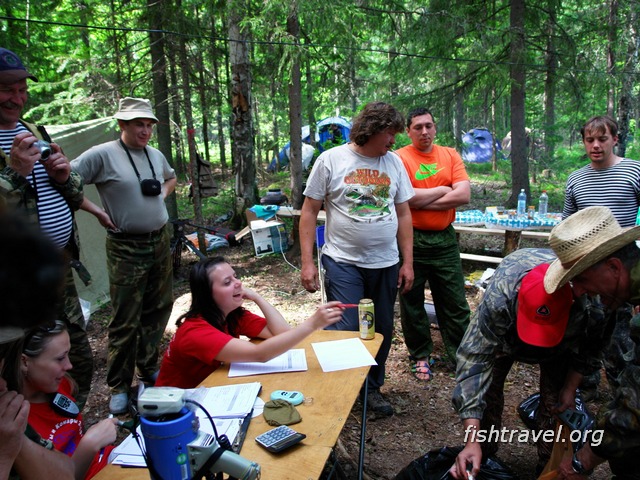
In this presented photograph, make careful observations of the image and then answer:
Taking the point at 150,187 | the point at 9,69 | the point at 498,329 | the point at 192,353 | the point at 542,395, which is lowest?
the point at 542,395

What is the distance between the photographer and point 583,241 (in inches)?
57.4

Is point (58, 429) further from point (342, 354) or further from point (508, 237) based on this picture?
point (508, 237)

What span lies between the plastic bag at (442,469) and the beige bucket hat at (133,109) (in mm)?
2559

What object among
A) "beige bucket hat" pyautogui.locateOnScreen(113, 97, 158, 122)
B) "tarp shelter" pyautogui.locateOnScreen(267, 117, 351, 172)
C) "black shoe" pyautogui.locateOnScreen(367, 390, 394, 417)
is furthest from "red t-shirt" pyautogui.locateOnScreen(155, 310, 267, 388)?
"tarp shelter" pyautogui.locateOnScreen(267, 117, 351, 172)

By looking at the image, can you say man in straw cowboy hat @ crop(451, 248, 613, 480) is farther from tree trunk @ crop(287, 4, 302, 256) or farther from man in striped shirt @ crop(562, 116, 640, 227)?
tree trunk @ crop(287, 4, 302, 256)

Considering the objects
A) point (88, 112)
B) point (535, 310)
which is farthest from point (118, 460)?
point (88, 112)

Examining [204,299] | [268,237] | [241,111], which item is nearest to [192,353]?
[204,299]

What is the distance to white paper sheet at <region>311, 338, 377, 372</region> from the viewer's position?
191cm

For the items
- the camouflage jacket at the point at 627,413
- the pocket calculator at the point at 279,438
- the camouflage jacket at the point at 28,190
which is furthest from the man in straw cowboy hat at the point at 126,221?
the camouflage jacket at the point at 627,413

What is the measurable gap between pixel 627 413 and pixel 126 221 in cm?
277

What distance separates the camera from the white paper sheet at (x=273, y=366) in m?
1.88

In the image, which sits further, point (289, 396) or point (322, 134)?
point (322, 134)

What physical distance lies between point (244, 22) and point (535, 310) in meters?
4.95

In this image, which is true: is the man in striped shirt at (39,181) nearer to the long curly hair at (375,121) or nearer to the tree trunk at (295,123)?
the long curly hair at (375,121)
